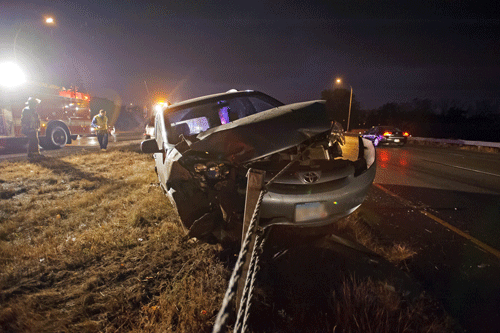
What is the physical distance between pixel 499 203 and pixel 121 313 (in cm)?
541

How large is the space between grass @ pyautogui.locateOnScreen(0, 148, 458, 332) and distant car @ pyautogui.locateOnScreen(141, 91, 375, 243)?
0.48m

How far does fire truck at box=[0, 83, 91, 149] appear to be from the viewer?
928cm

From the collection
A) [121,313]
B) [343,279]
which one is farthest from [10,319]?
[343,279]

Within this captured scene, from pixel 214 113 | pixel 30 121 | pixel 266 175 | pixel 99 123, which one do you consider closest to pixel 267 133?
pixel 266 175

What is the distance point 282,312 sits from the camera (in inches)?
70.6

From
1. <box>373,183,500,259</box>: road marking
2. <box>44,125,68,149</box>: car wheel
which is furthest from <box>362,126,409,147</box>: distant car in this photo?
<box>44,125,68,149</box>: car wheel

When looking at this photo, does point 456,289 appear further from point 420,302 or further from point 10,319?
point 10,319

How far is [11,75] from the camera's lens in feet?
30.0

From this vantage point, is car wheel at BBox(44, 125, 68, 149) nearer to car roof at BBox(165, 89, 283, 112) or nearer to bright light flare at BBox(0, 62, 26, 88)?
bright light flare at BBox(0, 62, 26, 88)

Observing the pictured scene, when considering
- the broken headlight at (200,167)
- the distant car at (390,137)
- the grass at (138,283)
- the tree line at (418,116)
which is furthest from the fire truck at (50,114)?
the tree line at (418,116)

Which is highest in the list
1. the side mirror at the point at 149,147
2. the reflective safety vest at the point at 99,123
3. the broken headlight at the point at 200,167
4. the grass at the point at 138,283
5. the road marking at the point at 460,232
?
the reflective safety vest at the point at 99,123

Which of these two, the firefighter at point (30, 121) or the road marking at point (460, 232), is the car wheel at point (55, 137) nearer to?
the firefighter at point (30, 121)

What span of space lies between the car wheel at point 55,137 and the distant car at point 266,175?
36.8 ft

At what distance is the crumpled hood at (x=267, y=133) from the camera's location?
204 centimetres
